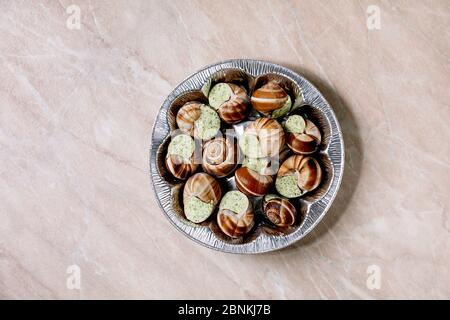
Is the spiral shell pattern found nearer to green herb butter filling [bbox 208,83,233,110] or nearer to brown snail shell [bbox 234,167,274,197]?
brown snail shell [bbox 234,167,274,197]

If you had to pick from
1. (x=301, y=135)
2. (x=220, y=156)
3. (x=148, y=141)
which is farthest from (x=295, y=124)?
(x=148, y=141)

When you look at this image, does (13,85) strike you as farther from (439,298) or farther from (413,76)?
(439,298)

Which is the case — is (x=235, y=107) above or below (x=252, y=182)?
above

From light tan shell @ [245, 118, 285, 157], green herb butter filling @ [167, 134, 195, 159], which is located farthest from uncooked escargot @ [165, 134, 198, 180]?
light tan shell @ [245, 118, 285, 157]

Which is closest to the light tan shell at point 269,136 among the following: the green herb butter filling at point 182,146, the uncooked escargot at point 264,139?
the uncooked escargot at point 264,139

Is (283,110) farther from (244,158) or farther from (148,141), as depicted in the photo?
(148,141)

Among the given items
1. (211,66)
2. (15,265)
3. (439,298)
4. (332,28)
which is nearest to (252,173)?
(211,66)
